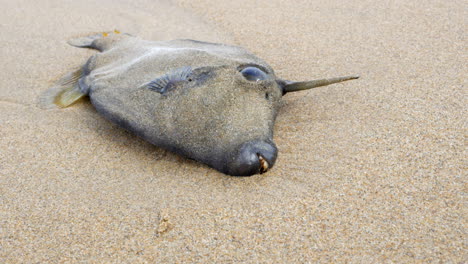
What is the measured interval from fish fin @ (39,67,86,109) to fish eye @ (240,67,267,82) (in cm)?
128

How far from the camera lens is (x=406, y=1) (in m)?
4.65

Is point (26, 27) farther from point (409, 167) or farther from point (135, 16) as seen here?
point (409, 167)

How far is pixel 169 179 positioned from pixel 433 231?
1363 mm

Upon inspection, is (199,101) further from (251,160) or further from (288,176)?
(288,176)

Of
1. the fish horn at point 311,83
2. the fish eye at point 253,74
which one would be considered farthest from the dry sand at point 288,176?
the fish eye at point 253,74

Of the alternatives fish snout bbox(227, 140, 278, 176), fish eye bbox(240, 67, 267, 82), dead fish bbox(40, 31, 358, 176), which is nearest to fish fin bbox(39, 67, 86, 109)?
dead fish bbox(40, 31, 358, 176)

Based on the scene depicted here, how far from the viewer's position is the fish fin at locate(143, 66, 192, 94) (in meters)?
2.68

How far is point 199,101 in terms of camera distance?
255 centimetres

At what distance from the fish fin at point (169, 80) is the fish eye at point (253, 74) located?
1.14ft

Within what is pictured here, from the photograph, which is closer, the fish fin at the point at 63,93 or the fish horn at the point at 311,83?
the fish horn at the point at 311,83

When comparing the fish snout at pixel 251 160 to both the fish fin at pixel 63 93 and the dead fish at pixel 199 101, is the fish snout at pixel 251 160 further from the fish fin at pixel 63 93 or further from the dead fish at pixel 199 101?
the fish fin at pixel 63 93

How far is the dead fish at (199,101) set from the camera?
2400 mm

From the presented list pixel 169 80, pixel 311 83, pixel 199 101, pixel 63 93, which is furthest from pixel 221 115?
pixel 63 93

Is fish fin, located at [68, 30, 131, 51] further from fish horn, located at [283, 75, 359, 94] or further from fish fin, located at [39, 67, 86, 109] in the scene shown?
fish horn, located at [283, 75, 359, 94]
